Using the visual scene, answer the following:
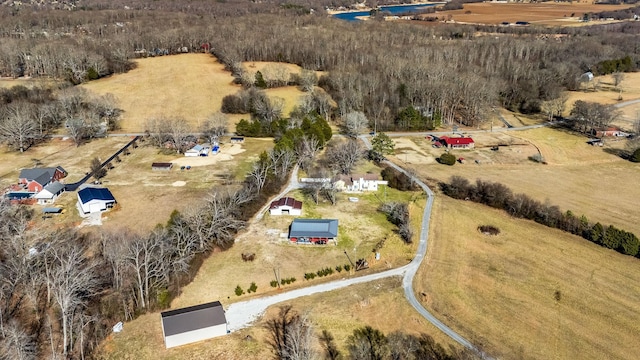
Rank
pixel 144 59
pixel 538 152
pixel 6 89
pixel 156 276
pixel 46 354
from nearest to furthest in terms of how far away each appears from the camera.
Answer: pixel 46 354, pixel 156 276, pixel 538 152, pixel 6 89, pixel 144 59

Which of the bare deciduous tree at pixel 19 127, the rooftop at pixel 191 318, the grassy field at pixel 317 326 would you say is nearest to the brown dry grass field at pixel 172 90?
the bare deciduous tree at pixel 19 127

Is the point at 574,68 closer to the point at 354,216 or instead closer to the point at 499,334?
the point at 354,216

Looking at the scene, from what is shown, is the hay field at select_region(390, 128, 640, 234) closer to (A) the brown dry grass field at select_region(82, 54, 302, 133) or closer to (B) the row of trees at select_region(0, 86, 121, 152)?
(A) the brown dry grass field at select_region(82, 54, 302, 133)

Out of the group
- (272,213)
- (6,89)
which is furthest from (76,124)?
(272,213)

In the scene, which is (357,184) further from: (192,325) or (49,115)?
(49,115)

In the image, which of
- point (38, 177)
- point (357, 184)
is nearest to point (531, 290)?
point (357, 184)
